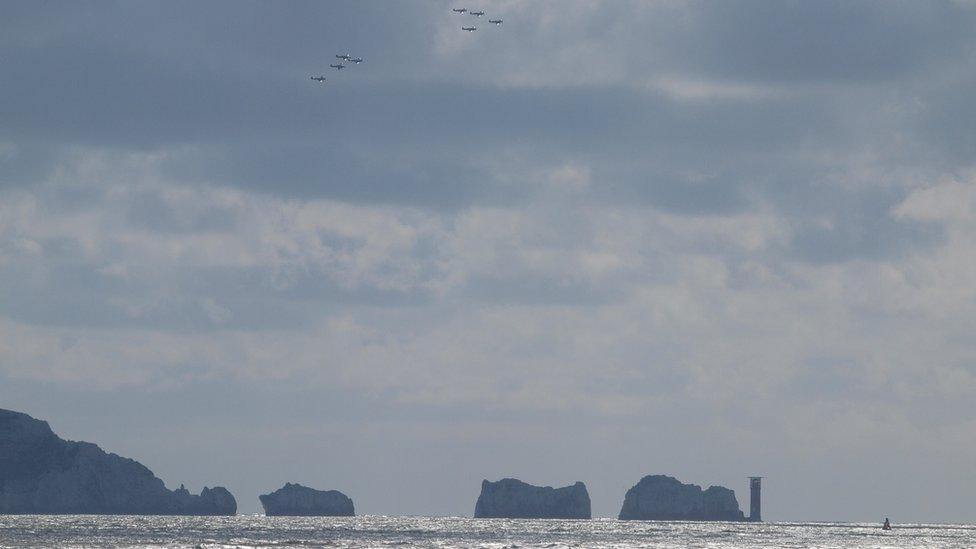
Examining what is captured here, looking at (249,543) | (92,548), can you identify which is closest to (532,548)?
(249,543)

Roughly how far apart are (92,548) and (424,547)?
40.8m

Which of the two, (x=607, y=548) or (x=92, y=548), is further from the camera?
(x=607, y=548)

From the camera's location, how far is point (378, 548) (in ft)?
623

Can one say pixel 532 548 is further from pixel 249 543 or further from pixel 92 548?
pixel 92 548

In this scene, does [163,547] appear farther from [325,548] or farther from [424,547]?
[424,547]

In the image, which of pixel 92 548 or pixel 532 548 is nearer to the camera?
pixel 92 548

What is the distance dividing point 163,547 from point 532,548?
4351 centimetres

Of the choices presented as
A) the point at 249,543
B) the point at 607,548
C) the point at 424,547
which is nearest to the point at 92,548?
the point at 249,543

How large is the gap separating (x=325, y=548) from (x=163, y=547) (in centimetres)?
1819

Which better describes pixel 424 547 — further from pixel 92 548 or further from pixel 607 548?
pixel 92 548

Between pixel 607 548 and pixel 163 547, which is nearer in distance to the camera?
pixel 163 547

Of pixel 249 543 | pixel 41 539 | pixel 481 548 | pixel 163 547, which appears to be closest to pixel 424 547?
pixel 481 548

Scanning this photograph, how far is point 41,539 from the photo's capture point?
196500 mm

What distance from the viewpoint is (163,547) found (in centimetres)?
17862
